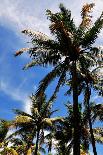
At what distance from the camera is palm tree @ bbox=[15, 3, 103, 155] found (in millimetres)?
19375

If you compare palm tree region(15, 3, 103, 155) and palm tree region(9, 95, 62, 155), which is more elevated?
palm tree region(9, 95, 62, 155)

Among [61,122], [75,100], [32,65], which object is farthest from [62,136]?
[75,100]

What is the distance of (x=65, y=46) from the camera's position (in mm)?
19531

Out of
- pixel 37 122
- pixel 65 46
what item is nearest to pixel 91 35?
pixel 65 46

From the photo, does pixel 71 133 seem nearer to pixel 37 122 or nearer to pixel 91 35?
pixel 37 122

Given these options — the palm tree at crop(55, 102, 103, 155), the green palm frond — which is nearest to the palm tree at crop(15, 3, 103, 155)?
the green palm frond

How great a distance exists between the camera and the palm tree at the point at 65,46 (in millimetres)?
19375

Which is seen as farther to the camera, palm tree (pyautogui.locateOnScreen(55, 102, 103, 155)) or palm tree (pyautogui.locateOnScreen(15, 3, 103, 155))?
palm tree (pyautogui.locateOnScreen(55, 102, 103, 155))

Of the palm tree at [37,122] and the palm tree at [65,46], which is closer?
the palm tree at [65,46]

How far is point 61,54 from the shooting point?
2059 centimetres

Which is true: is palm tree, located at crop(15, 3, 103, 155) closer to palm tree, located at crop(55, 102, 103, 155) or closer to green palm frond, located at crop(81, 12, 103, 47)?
green palm frond, located at crop(81, 12, 103, 47)

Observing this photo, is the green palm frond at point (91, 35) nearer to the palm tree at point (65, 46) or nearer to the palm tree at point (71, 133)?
the palm tree at point (65, 46)

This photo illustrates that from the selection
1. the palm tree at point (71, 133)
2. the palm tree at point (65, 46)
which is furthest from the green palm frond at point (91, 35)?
the palm tree at point (71, 133)

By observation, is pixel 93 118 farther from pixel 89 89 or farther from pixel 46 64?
pixel 46 64
